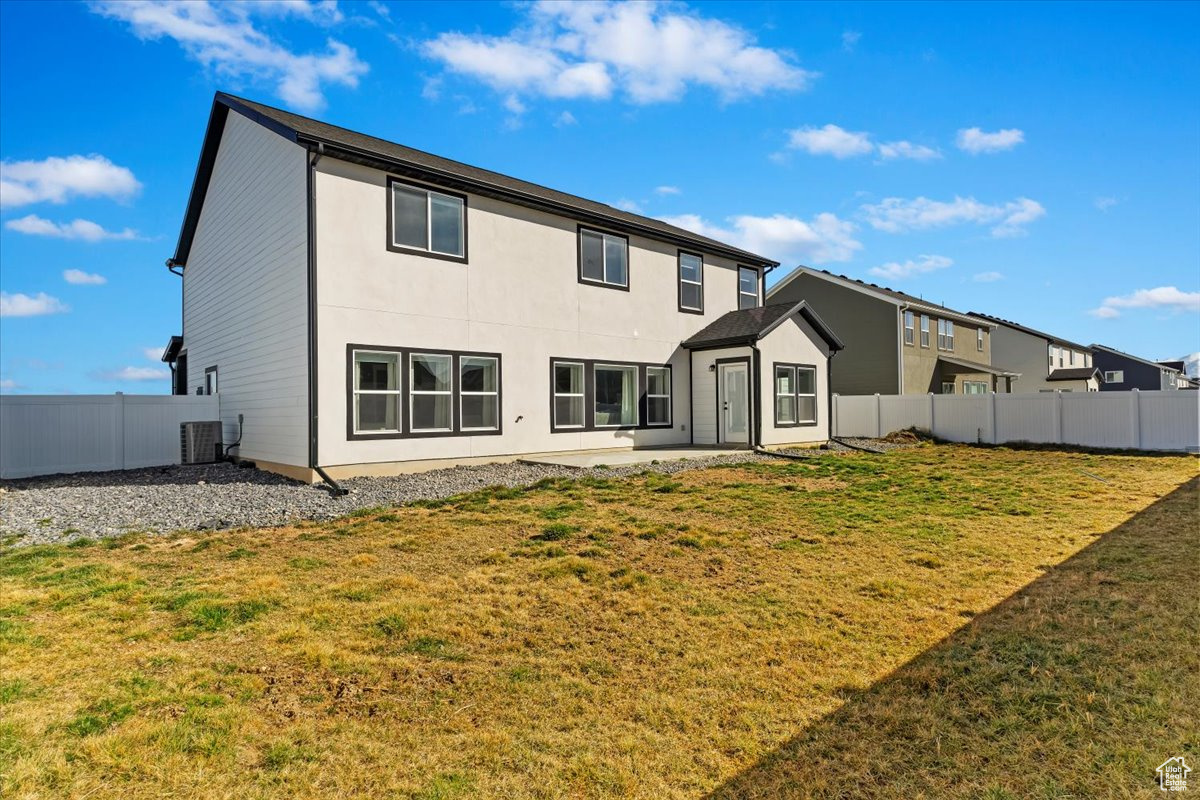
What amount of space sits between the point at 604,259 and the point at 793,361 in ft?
20.9

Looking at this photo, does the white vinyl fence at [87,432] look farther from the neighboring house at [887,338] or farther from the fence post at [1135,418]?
the fence post at [1135,418]

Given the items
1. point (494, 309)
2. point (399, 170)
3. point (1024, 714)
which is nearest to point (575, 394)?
point (494, 309)

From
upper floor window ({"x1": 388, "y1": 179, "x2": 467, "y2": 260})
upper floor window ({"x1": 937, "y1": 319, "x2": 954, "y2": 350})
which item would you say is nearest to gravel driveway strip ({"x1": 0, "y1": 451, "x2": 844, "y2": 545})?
upper floor window ({"x1": 388, "y1": 179, "x2": 467, "y2": 260})

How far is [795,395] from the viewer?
754 inches

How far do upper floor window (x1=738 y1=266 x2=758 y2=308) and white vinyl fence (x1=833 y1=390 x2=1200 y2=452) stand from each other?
654 cm

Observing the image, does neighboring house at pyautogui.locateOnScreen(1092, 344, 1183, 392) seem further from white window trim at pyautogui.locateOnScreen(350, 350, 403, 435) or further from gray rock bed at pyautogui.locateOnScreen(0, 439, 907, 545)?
white window trim at pyautogui.locateOnScreen(350, 350, 403, 435)

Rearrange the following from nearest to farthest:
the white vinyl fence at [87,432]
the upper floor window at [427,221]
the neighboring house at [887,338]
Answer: the upper floor window at [427,221], the white vinyl fence at [87,432], the neighboring house at [887,338]

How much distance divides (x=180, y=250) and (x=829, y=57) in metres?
19.2

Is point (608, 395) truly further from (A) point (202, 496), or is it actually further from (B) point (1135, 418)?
(B) point (1135, 418)

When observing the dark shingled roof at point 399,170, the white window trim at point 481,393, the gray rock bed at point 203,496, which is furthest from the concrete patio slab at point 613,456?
the dark shingled roof at point 399,170

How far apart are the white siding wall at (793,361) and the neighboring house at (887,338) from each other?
9373 millimetres

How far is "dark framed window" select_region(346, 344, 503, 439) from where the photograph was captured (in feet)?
40.2

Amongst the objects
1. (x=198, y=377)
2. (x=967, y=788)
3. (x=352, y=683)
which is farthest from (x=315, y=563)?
(x=198, y=377)

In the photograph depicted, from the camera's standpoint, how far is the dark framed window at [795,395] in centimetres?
1852
